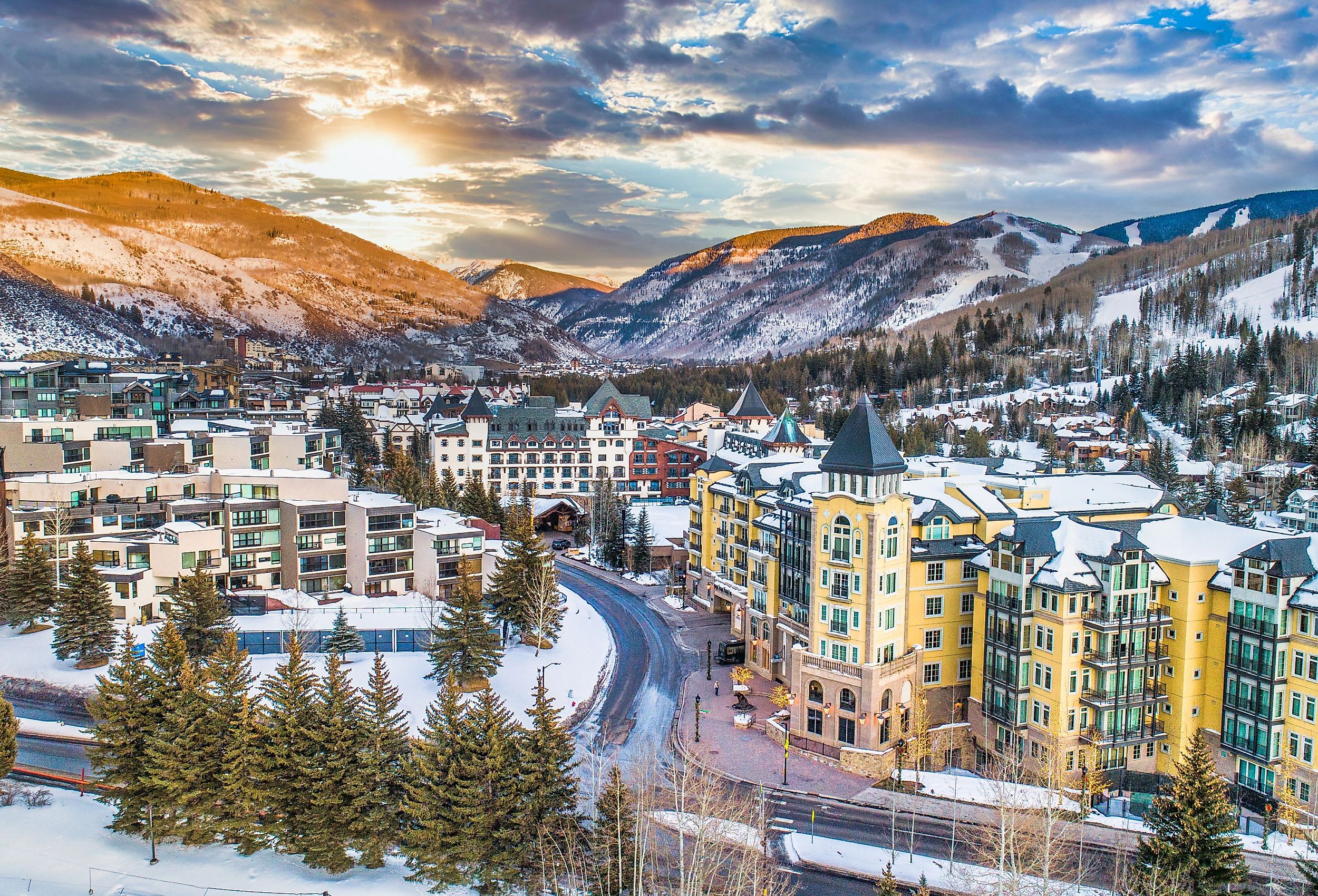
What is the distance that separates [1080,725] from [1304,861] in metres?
14.1

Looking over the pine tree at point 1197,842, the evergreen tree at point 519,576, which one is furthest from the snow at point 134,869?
the pine tree at point 1197,842

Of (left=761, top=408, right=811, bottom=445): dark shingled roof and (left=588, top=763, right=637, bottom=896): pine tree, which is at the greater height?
(left=761, top=408, right=811, bottom=445): dark shingled roof

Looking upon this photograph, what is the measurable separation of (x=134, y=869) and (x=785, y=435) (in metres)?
70.2

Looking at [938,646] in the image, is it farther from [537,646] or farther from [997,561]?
[537,646]

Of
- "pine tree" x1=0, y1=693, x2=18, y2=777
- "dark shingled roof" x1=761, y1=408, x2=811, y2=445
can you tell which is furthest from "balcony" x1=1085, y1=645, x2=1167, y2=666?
"pine tree" x1=0, y1=693, x2=18, y2=777

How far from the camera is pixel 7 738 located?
127 ft

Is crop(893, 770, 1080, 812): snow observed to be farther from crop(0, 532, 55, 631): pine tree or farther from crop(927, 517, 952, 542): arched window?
crop(0, 532, 55, 631): pine tree

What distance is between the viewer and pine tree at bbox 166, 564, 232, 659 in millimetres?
51969

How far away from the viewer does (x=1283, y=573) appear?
135ft

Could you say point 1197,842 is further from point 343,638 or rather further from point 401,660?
point 343,638

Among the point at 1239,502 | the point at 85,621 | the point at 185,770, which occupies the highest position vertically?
the point at 1239,502

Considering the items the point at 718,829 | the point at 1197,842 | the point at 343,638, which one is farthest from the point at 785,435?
the point at 1197,842

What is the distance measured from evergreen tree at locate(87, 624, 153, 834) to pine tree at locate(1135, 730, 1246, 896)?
39.2 metres

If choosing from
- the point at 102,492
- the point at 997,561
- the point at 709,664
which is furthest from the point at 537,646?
the point at 102,492
